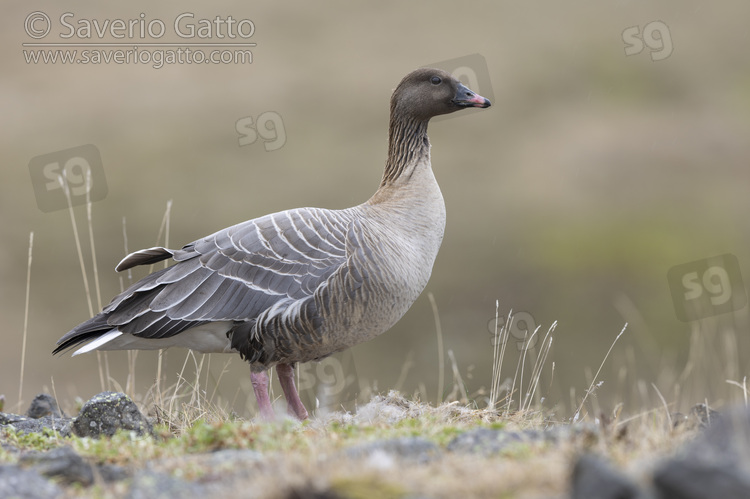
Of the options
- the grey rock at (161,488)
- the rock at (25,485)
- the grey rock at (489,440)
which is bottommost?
the grey rock at (489,440)

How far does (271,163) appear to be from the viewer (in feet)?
72.8

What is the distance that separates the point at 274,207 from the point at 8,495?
16.0 m

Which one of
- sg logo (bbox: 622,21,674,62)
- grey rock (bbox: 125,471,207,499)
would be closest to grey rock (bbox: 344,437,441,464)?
grey rock (bbox: 125,471,207,499)

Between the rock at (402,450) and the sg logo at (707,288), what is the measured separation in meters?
12.3

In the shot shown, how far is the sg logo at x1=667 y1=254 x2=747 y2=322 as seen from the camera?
15.9 meters

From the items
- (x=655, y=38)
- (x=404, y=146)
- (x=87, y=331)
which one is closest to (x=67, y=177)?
(x=87, y=331)

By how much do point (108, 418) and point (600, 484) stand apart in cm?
398

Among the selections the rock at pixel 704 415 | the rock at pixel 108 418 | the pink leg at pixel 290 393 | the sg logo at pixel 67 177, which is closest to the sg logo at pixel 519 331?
the rock at pixel 704 415

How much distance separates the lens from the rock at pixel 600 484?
3.11 m

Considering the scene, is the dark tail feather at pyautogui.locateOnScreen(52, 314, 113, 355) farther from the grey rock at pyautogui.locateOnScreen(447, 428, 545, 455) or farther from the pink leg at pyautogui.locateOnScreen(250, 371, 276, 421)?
the grey rock at pyautogui.locateOnScreen(447, 428, 545, 455)

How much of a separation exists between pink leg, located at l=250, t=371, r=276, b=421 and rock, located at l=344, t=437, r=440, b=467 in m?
2.60

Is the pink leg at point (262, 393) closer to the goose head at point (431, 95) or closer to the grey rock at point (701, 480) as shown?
the goose head at point (431, 95)

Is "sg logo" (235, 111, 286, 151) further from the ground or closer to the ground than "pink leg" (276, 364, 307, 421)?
further from the ground

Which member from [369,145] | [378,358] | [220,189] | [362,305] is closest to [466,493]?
[362,305]
